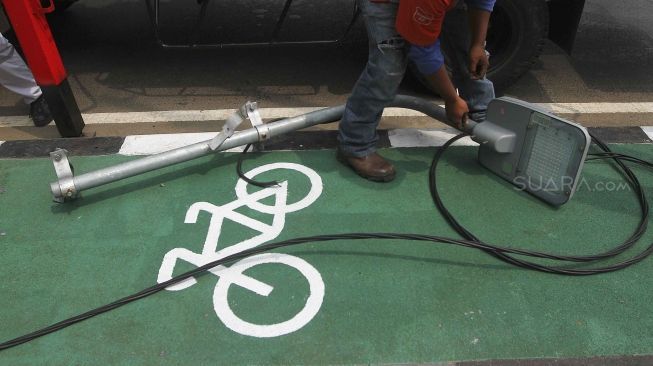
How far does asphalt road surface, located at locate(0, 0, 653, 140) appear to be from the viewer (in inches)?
147

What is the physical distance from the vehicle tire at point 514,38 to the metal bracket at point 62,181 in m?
2.25

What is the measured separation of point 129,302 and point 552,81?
357 cm

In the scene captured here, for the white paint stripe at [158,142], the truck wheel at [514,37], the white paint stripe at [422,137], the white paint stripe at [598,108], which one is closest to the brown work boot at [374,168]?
the white paint stripe at [422,137]

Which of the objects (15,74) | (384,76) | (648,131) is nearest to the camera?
(384,76)

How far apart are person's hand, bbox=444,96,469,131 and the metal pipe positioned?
5.5 inches

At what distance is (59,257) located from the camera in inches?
92.2

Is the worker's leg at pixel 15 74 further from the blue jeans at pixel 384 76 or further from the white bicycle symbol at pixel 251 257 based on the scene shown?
the blue jeans at pixel 384 76

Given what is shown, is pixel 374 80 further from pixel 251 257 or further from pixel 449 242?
pixel 251 257

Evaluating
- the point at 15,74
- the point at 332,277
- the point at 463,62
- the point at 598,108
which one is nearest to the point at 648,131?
the point at 598,108

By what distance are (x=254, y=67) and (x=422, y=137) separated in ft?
6.04

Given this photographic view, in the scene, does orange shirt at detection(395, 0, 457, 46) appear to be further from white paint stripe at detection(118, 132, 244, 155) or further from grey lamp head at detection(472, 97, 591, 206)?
white paint stripe at detection(118, 132, 244, 155)

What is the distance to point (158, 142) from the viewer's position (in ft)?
10.4

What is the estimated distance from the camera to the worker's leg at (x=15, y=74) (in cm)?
336

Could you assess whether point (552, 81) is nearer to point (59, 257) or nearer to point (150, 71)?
point (150, 71)
